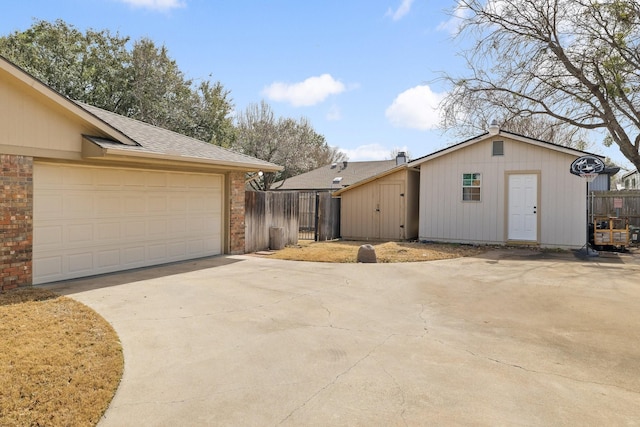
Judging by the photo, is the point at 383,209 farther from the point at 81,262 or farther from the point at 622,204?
the point at 81,262

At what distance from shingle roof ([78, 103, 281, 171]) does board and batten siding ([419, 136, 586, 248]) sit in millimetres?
6123

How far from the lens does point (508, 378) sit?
3.63m

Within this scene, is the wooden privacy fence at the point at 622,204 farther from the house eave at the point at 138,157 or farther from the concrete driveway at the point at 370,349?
the house eave at the point at 138,157

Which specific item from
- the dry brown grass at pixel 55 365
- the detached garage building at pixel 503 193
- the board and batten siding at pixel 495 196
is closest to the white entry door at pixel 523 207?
the detached garage building at pixel 503 193

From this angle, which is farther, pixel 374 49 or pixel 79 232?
pixel 374 49

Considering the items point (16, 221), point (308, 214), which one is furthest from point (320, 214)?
point (16, 221)

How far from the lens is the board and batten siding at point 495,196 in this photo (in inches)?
493

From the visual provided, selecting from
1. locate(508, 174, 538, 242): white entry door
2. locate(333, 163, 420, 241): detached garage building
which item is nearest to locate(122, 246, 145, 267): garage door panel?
locate(333, 163, 420, 241): detached garage building

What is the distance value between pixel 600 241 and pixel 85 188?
521 inches

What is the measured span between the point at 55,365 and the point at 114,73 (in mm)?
23731

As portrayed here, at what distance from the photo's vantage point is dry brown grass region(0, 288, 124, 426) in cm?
296

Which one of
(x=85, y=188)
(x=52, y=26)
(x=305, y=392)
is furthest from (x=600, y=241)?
(x=52, y=26)

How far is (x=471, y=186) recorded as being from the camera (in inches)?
548

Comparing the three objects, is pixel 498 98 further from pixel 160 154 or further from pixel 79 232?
pixel 79 232
